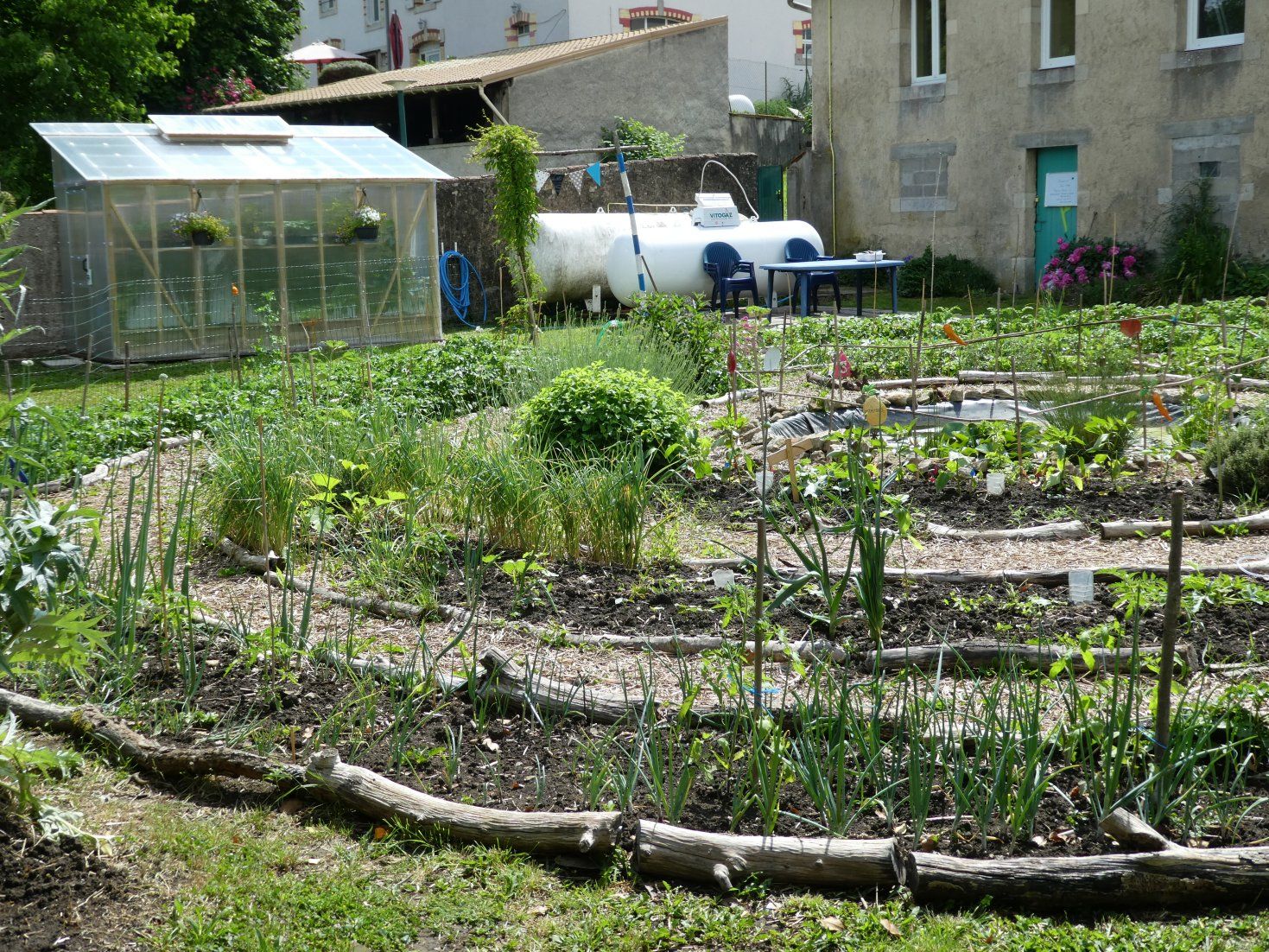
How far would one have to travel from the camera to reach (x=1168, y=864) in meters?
2.68

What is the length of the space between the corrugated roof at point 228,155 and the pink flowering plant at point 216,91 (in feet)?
→ 29.9

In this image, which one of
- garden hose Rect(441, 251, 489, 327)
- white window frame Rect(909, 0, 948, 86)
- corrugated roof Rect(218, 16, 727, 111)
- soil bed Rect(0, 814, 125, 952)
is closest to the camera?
soil bed Rect(0, 814, 125, 952)

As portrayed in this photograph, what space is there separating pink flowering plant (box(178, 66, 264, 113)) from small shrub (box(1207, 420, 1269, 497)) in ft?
66.7

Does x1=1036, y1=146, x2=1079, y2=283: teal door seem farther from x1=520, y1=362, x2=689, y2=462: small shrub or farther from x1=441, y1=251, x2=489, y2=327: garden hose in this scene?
x1=520, y1=362, x2=689, y2=462: small shrub

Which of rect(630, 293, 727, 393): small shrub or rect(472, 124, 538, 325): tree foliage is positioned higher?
rect(472, 124, 538, 325): tree foliage

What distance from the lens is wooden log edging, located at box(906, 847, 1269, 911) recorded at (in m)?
2.68

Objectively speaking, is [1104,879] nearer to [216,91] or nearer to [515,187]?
[515,187]

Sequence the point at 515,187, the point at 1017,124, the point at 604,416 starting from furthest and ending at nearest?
the point at 1017,124, the point at 515,187, the point at 604,416

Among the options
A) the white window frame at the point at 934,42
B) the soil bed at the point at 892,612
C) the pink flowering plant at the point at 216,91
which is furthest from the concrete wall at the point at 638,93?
the soil bed at the point at 892,612

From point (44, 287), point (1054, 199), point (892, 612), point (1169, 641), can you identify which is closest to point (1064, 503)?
point (892, 612)

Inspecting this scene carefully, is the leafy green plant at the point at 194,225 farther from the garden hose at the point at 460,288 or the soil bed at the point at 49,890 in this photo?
the soil bed at the point at 49,890

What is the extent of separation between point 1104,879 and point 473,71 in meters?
21.2

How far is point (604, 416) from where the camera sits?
21.4 feet

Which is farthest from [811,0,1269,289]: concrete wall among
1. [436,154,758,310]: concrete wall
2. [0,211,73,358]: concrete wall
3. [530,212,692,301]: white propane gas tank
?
[0,211,73,358]: concrete wall
